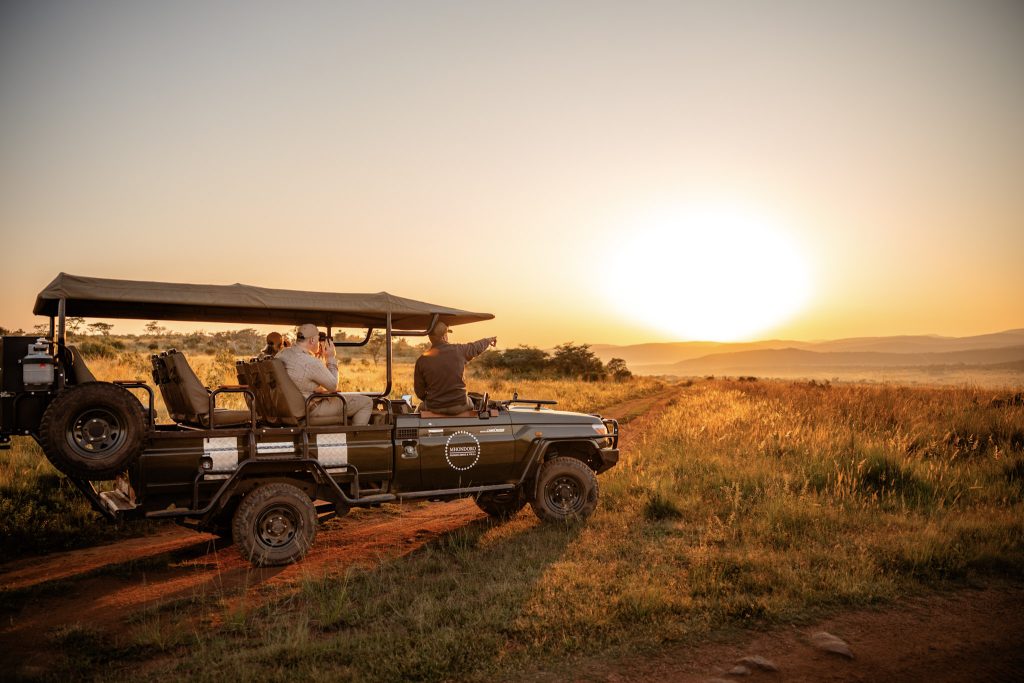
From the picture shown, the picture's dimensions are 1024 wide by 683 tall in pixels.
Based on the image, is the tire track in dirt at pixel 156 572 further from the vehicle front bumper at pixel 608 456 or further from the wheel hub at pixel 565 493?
the vehicle front bumper at pixel 608 456

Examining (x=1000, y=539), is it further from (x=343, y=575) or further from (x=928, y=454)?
(x=343, y=575)

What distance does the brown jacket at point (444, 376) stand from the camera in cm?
808

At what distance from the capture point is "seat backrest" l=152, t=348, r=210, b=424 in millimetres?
6812

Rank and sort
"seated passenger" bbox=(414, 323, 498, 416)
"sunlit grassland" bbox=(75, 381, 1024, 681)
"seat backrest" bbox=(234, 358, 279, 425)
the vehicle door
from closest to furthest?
"sunlit grassland" bbox=(75, 381, 1024, 681)
"seat backrest" bbox=(234, 358, 279, 425)
the vehicle door
"seated passenger" bbox=(414, 323, 498, 416)

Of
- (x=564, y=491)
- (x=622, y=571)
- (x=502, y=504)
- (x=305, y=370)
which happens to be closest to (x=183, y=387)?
(x=305, y=370)

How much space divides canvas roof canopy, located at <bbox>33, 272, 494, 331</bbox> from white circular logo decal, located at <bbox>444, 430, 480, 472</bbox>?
1.50 metres

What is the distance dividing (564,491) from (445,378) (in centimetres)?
212

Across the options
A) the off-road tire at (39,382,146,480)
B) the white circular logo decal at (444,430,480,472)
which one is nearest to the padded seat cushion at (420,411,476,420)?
the white circular logo decal at (444,430,480,472)

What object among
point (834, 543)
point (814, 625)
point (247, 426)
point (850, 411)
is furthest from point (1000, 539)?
point (850, 411)

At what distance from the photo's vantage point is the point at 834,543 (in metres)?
7.10

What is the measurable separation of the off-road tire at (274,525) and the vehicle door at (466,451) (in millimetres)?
1382

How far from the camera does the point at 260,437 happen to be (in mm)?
6961

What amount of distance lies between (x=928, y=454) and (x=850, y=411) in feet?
14.7

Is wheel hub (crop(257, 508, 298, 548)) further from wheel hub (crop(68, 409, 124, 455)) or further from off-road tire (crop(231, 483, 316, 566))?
wheel hub (crop(68, 409, 124, 455))
